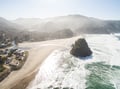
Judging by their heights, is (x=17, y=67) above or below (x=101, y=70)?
above

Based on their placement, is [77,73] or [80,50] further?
[80,50]

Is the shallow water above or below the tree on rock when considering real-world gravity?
below

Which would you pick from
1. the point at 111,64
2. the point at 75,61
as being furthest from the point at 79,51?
the point at 111,64

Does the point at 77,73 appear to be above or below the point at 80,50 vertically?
below

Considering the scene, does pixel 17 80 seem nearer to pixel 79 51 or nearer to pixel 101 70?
pixel 101 70

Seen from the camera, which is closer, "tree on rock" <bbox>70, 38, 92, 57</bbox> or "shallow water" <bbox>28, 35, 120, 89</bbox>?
"shallow water" <bbox>28, 35, 120, 89</bbox>

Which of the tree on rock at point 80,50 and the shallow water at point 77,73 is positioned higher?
the tree on rock at point 80,50

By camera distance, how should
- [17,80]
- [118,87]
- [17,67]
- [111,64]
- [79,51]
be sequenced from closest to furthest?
[118,87] < [17,80] < [17,67] < [111,64] < [79,51]

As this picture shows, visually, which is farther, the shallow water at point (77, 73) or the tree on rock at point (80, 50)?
the tree on rock at point (80, 50)
